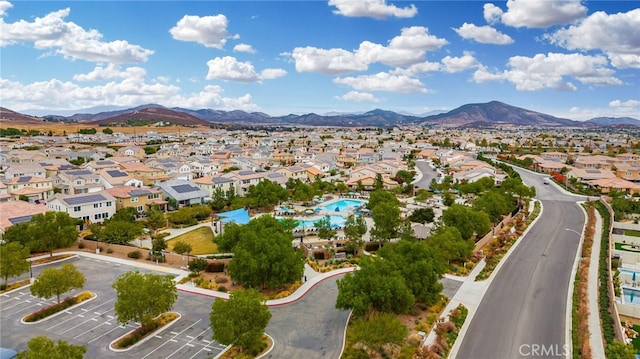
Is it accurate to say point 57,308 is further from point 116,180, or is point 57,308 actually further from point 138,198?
point 116,180

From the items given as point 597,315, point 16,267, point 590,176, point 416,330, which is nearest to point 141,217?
point 16,267

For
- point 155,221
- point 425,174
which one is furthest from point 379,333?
point 425,174

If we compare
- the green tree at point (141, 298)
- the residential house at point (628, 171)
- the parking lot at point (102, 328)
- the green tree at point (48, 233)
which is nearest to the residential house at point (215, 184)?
the green tree at point (48, 233)

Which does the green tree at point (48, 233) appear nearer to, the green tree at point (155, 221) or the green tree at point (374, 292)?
the green tree at point (155, 221)

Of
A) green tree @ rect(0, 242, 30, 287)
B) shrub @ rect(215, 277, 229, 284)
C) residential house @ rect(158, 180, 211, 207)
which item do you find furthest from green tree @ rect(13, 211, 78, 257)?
residential house @ rect(158, 180, 211, 207)

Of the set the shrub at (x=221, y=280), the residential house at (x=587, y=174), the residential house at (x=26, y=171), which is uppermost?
the residential house at (x=26, y=171)
